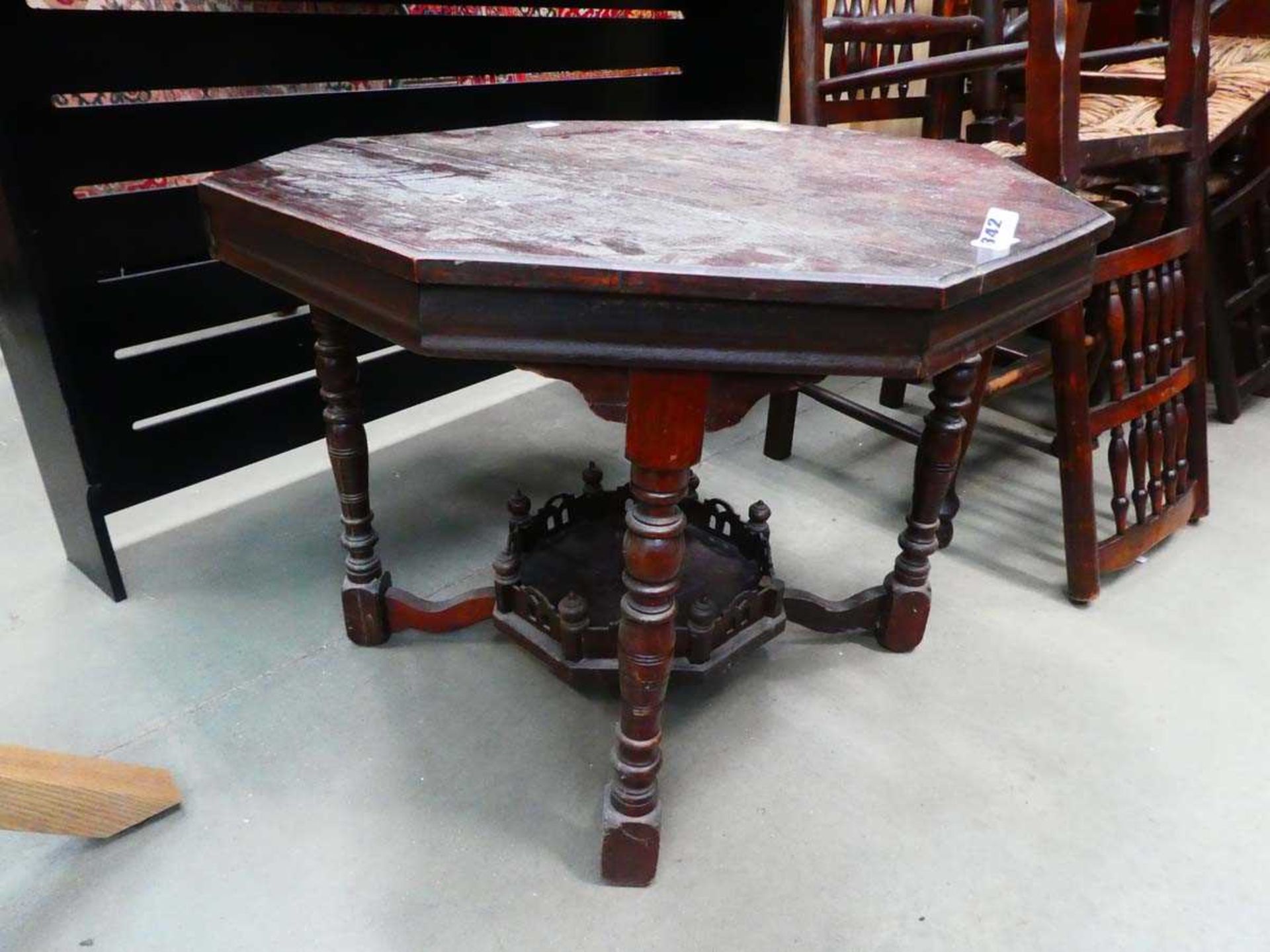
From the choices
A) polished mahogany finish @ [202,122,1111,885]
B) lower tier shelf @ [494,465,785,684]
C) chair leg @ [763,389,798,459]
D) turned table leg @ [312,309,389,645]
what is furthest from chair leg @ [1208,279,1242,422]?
turned table leg @ [312,309,389,645]

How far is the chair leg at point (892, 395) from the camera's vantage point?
2.48 m

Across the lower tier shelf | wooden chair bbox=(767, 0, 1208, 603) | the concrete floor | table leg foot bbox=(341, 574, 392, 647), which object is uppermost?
wooden chair bbox=(767, 0, 1208, 603)

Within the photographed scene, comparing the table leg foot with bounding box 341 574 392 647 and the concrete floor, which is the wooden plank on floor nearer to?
the concrete floor

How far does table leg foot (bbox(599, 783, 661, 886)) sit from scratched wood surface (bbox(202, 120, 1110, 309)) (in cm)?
67

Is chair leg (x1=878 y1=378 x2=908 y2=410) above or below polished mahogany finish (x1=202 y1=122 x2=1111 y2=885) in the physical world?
below

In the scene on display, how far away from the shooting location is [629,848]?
1.11m

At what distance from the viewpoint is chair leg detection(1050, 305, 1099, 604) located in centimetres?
158

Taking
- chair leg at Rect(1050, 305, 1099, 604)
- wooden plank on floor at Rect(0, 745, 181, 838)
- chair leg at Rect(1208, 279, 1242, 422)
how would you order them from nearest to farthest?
wooden plank on floor at Rect(0, 745, 181, 838), chair leg at Rect(1050, 305, 1099, 604), chair leg at Rect(1208, 279, 1242, 422)

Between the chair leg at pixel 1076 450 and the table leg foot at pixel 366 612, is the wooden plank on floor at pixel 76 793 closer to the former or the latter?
the table leg foot at pixel 366 612

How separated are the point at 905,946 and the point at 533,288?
0.87 meters

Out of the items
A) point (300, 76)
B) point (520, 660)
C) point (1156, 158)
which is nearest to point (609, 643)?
point (520, 660)

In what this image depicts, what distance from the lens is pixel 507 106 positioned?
7.16ft

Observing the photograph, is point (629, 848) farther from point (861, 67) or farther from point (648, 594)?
point (861, 67)

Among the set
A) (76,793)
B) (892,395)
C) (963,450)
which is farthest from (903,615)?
(76,793)
